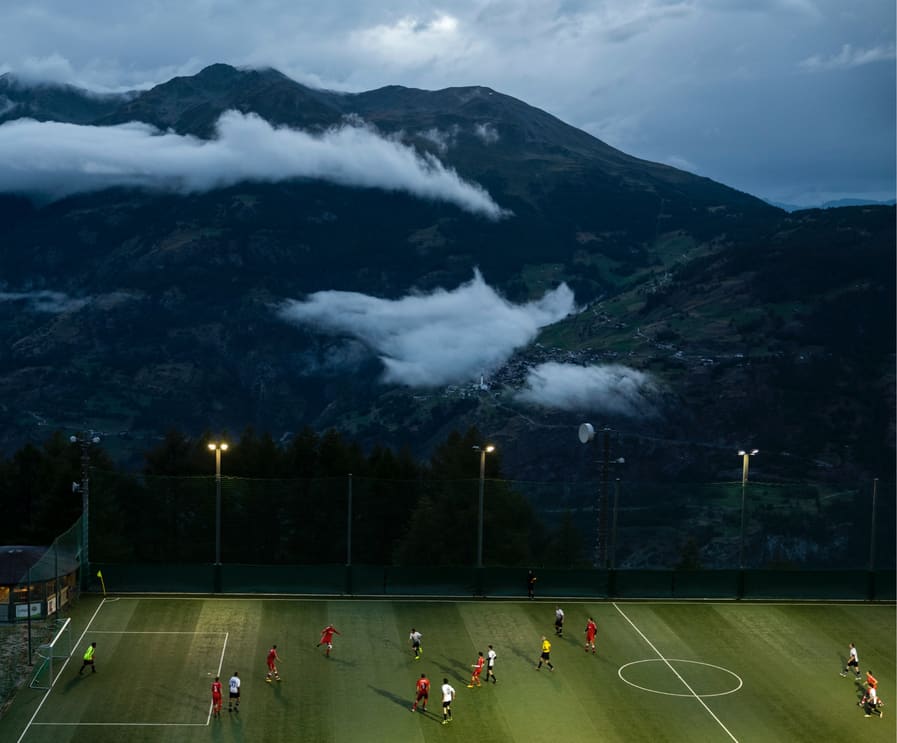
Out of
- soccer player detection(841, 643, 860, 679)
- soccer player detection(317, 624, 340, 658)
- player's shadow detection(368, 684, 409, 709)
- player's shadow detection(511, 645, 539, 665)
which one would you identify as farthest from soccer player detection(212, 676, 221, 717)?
soccer player detection(841, 643, 860, 679)

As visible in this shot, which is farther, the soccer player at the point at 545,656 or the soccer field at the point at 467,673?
the soccer player at the point at 545,656

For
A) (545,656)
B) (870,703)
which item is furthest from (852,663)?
(545,656)

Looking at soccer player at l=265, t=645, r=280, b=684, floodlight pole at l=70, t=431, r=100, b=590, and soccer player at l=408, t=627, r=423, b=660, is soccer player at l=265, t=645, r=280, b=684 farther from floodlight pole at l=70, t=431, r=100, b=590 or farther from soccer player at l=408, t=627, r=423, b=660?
floodlight pole at l=70, t=431, r=100, b=590

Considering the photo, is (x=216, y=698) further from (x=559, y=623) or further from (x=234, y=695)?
(x=559, y=623)

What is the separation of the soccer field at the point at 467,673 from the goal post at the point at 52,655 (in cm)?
47

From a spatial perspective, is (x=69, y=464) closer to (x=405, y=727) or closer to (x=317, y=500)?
(x=317, y=500)

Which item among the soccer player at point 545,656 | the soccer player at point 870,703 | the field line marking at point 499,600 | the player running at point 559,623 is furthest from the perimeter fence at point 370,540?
the soccer player at point 870,703

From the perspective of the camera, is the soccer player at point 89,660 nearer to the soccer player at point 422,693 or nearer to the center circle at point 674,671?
the soccer player at point 422,693

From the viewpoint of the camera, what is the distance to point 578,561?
81.3 m

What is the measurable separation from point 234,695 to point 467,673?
10691 millimetres

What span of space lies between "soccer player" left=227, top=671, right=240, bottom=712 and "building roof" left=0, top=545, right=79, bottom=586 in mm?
13638

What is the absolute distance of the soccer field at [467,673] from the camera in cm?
4312

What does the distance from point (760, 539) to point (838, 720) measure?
120 meters

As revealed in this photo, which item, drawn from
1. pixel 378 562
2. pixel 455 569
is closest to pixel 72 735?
pixel 455 569
